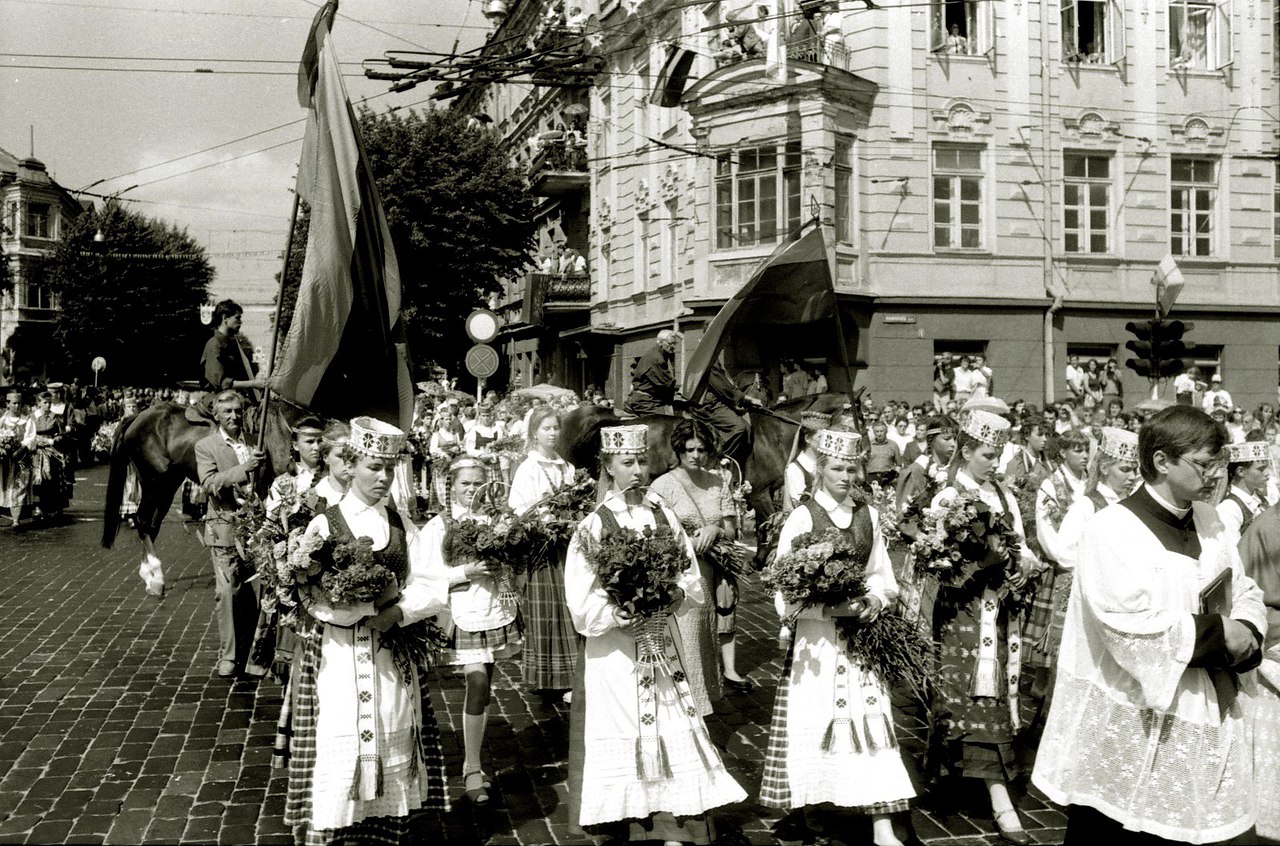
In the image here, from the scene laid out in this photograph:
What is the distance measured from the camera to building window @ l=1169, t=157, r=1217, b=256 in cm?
2850

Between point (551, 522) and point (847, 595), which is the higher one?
point (551, 522)

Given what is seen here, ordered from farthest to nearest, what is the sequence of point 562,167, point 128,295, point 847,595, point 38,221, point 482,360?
1. point 38,221
2. point 128,295
3. point 562,167
4. point 482,360
5. point 847,595

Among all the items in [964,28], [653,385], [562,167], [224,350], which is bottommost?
[653,385]

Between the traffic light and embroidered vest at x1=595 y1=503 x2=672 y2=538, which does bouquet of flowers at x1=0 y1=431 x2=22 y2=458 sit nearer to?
the traffic light

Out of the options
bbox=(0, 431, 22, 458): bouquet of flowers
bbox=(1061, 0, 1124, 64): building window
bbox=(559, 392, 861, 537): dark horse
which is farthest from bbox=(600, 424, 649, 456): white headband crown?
bbox=(1061, 0, 1124, 64): building window

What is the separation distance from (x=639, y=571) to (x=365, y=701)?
1317 mm

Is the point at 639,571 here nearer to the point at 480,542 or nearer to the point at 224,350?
the point at 480,542

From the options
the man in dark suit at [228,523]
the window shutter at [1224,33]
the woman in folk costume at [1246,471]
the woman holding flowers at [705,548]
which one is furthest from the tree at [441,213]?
the woman in folk costume at [1246,471]

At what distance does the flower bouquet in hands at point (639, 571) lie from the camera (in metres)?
5.36

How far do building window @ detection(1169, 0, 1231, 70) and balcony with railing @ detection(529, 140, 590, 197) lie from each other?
749 inches

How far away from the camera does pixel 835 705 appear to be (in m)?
5.62

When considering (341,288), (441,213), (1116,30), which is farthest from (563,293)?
(341,288)

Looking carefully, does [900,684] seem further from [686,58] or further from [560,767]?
[686,58]

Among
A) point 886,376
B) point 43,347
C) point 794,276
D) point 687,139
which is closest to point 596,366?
point 687,139
